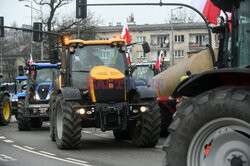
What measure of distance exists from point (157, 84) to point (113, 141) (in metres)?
3.55

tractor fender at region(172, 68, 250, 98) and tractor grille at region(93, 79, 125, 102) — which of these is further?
tractor grille at region(93, 79, 125, 102)

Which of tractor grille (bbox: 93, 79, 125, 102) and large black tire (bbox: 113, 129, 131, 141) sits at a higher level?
tractor grille (bbox: 93, 79, 125, 102)

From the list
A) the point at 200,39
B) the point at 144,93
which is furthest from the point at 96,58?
the point at 200,39

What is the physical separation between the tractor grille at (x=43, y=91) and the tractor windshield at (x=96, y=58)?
709 centimetres

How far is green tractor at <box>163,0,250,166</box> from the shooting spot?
4941mm

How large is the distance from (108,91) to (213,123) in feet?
26.5

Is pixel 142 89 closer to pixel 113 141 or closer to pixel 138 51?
pixel 113 141

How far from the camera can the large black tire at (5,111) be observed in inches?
Answer: 935

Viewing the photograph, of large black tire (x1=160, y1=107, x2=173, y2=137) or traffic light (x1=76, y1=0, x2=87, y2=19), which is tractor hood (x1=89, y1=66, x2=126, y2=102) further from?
traffic light (x1=76, y1=0, x2=87, y2=19)

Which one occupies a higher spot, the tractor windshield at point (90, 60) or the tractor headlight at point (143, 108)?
the tractor windshield at point (90, 60)

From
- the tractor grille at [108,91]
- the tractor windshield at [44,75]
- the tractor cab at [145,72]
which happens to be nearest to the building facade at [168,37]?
the tractor cab at [145,72]

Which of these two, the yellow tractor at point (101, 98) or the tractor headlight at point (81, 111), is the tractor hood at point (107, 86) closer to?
the yellow tractor at point (101, 98)

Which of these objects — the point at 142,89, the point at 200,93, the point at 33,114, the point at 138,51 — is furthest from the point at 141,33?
the point at 200,93

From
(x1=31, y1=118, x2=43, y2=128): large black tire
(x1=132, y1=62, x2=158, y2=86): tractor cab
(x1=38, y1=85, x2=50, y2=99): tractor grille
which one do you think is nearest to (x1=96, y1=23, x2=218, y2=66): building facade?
(x1=132, y1=62, x2=158, y2=86): tractor cab
